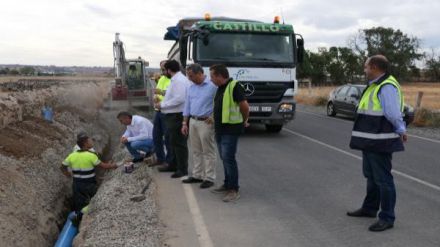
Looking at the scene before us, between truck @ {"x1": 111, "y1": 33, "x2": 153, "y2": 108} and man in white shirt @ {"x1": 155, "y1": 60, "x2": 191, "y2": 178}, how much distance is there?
16185 millimetres

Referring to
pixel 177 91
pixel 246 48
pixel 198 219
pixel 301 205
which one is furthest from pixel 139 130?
pixel 246 48

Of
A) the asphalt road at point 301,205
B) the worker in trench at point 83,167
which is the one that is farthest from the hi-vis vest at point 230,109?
the worker in trench at point 83,167

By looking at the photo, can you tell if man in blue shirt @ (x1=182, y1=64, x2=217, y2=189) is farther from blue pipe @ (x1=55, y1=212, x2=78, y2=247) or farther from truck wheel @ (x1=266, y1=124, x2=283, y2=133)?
truck wheel @ (x1=266, y1=124, x2=283, y2=133)

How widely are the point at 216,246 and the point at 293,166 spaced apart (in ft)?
14.6

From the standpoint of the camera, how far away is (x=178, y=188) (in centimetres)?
730

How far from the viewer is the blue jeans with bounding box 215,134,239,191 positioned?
650cm

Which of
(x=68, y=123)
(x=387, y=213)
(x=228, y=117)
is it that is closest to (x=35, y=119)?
(x=68, y=123)

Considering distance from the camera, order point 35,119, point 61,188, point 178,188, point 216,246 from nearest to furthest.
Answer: point 216,246
point 178,188
point 61,188
point 35,119

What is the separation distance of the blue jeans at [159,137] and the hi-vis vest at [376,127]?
393cm

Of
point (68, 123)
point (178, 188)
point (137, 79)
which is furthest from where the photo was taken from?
point (137, 79)

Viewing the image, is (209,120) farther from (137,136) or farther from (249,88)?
(249,88)

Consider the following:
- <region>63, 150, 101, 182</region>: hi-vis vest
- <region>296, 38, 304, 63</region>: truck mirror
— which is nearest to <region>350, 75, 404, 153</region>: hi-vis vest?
<region>63, 150, 101, 182</region>: hi-vis vest

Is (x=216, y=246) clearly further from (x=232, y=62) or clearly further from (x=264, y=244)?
(x=232, y=62)

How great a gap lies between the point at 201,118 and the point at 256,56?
5406mm
